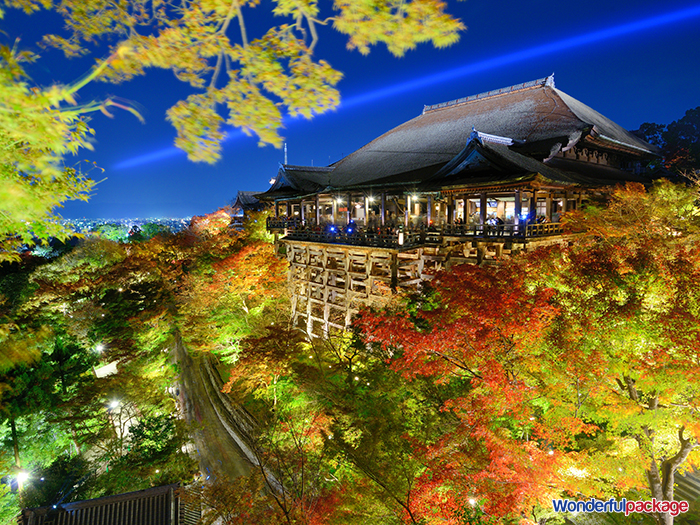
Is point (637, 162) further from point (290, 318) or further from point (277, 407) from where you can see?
point (277, 407)

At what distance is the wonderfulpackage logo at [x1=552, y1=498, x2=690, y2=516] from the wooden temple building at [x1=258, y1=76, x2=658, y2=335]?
366 inches

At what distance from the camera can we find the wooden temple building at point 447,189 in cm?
1620

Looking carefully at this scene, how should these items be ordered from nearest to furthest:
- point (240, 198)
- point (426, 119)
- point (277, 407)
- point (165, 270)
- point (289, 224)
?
point (277, 407) < point (289, 224) < point (165, 270) < point (426, 119) < point (240, 198)

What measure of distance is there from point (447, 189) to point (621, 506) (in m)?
13.3

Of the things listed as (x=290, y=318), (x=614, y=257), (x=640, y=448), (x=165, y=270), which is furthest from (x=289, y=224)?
(x=640, y=448)

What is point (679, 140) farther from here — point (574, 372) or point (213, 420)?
point (213, 420)

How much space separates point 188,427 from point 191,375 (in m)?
5.38

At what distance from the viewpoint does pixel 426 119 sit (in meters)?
31.0

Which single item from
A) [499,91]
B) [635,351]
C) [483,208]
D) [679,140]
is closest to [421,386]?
[635,351]

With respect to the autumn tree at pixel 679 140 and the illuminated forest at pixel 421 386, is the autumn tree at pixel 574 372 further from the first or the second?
the autumn tree at pixel 679 140

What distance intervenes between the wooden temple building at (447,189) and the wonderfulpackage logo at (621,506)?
930cm

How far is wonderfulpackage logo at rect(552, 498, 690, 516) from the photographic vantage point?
948 cm

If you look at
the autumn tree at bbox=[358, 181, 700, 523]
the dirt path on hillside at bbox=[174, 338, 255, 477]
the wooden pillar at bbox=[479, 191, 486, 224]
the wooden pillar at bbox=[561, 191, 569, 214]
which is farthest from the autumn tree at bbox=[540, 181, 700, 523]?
the dirt path on hillside at bbox=[174, 338, 255, 477]

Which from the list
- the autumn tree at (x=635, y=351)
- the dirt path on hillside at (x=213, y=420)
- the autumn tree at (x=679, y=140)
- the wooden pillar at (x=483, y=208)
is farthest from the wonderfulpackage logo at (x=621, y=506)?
the autumn tree at (x=679, y=140)
